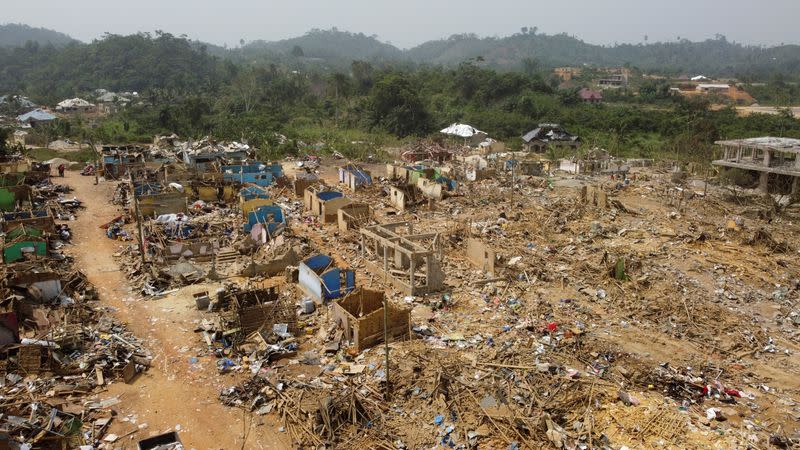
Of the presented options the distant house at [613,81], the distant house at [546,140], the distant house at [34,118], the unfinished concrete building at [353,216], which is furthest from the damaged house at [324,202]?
the distant house at [613,81]

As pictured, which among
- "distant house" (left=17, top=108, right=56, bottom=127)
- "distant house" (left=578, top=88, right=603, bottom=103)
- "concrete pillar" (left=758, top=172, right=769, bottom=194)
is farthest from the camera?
"distant house" (left=578, top=88, right=603, bottom=103)

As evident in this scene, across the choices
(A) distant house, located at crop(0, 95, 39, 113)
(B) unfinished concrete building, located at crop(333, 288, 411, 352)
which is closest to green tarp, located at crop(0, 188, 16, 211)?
(B) unfinished concrete building, located at crop(333, 288, 411, 352)

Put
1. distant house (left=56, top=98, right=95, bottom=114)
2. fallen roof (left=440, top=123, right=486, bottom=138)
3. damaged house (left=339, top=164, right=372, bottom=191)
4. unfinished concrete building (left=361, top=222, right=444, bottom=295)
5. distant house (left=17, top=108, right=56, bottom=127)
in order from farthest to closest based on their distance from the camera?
distant house (left=56, top=98, right=95, bottom=114) → distant house (left=17, top=108, right=56, bottom=127) → fallen roof (left=440, top=123, right=486, bottom=138) → damaged house (left=339, top=164, right=372, bottom=191) → unfinished concrete building (left=361, top=222, right=444, bottom=295)

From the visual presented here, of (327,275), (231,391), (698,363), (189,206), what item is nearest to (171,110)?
(189,206)

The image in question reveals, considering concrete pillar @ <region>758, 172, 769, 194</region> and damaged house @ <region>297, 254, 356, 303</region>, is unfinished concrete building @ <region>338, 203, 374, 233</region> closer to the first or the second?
damaged house @ <region>297, 254, 356, 303</region>

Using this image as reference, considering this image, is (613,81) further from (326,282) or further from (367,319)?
(367,319)

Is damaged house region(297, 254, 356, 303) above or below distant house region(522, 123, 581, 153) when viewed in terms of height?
below

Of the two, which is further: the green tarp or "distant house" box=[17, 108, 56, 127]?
"distant house" box=[17, 108, 56, 127]
